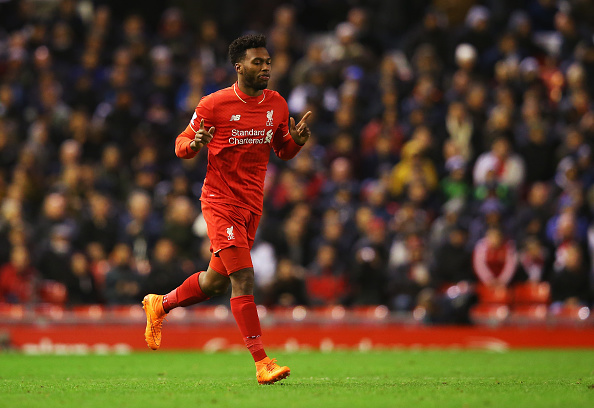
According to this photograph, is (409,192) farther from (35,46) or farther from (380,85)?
(35,46)

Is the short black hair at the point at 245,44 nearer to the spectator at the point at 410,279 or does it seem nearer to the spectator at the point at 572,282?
the spectator at the point at 410,279

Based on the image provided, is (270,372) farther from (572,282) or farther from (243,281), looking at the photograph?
(572,282)

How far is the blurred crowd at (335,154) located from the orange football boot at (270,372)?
21.7 feet

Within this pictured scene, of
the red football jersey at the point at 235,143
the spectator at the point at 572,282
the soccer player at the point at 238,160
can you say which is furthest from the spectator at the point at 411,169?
the red football jersey at the point at 235,143

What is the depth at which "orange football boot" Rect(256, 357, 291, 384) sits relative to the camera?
7.41m

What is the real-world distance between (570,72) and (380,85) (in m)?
3.41

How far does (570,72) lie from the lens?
54.4 feet

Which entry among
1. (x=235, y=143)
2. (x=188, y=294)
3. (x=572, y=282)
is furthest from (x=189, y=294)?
(x=572, y=282)

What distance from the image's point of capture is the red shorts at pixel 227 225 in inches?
304

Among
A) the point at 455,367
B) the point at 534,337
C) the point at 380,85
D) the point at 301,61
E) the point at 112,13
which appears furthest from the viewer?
the point at 112,13

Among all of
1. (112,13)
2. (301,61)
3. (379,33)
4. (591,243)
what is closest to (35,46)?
(112,13)

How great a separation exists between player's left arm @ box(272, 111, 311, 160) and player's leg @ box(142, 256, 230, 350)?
1165 mm

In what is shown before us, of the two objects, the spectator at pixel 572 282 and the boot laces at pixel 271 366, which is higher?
the spectator at pixel 572 282

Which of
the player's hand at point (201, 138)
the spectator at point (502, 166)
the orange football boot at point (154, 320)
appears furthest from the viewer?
the spectator at point (502, 166)
